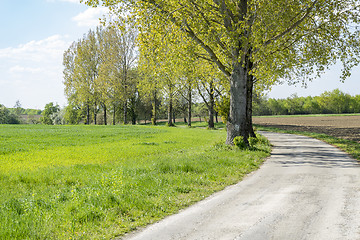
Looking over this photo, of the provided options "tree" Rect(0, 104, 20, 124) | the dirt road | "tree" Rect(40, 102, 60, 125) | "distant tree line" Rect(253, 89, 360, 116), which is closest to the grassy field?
the dirt road

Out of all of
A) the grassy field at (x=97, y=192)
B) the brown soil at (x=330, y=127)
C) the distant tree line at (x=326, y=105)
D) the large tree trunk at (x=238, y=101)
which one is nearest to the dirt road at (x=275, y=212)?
the grassy field at (x=97, y=192)

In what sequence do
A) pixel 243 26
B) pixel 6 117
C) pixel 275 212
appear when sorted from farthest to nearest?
pixel 6 117 < pixel 243 26 < pixel 275 212

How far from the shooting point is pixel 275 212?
667 centimetres

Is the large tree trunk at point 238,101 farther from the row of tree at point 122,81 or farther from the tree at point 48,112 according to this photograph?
the tree at point 48,112

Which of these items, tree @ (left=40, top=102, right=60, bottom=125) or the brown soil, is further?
tree @ (left=40, top=102, right=60, bottom=125)

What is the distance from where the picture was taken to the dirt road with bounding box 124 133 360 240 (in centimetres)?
553

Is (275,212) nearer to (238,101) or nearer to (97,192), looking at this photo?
(97,192)

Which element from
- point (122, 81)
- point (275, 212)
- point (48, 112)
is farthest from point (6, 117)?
point (275, 212)

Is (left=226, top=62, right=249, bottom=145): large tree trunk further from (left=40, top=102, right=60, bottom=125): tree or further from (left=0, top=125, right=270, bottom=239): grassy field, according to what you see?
(left=40, top=102, right=60, bottom=125): tree

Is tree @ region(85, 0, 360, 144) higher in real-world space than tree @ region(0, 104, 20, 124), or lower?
higher

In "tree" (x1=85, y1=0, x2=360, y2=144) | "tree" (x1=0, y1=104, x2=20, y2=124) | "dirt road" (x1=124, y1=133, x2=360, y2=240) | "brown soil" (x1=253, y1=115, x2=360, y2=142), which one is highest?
"tree" (x1=85, y1=0, x2=360, y2=144)

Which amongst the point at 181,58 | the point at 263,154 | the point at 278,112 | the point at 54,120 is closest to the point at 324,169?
the point at 263,154

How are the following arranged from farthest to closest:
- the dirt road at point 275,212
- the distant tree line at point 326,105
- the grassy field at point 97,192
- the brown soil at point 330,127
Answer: the distant tree line at point 326,105 → the brown soil at point 330,127 → the grassy field at point 97,192 → the dirt road at point 275,212

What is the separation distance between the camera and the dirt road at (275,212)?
553 centimetres
